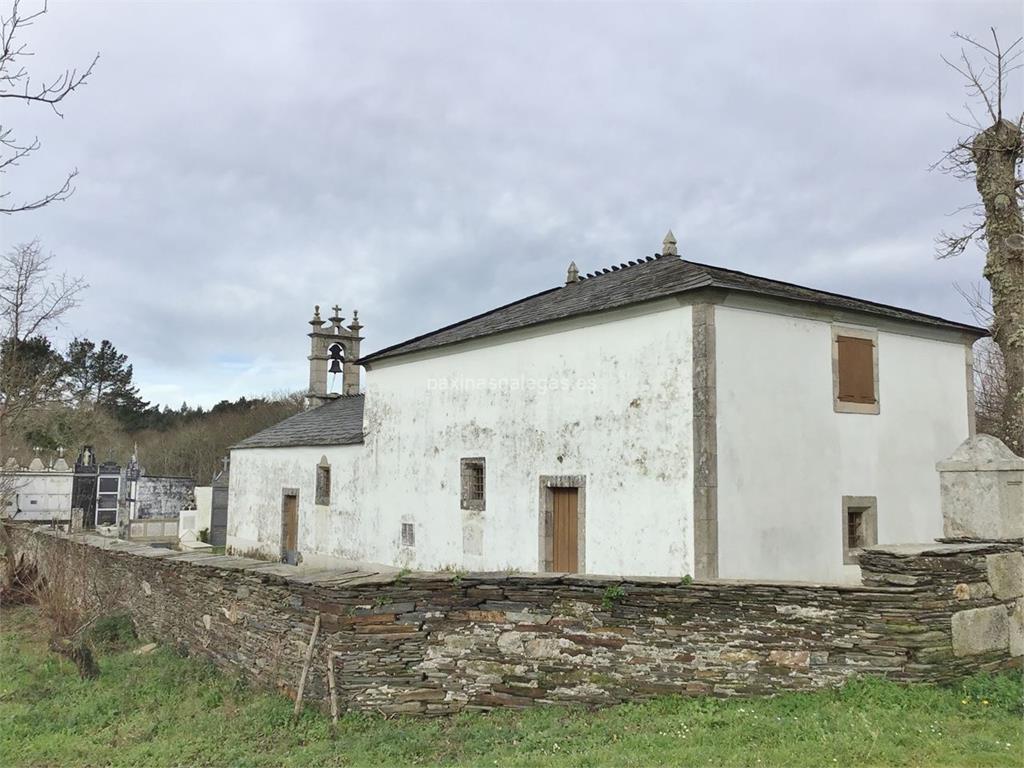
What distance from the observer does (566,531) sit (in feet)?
38.7

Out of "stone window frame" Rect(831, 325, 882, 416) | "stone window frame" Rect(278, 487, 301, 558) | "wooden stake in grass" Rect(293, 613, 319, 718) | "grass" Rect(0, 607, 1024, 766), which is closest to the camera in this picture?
"grass" Rect(0, 607, 1024, 766)

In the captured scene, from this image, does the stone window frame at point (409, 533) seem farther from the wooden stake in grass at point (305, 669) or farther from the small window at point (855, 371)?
the small window at point (855, 371)

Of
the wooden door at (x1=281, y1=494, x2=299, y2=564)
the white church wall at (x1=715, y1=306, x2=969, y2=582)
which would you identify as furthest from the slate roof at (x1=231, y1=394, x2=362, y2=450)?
the white church wall at (x1=715, y1=306, x2=969, y2=582)

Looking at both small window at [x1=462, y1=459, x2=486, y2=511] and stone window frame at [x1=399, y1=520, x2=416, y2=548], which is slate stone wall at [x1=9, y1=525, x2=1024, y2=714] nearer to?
small window at [x1=462, y1=459, x2=486, y2=511]

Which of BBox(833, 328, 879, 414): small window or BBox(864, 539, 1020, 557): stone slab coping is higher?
BBox(833, 328, 879, 414): small window

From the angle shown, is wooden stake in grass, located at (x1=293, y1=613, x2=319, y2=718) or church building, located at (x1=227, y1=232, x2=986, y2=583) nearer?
wooden stake in grass, located at (x1=293, y1=613, x2=319, y2=718)

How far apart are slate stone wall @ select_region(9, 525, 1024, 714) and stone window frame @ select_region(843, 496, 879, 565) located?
4002 mm

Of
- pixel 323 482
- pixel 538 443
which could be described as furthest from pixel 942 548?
pixel 323 482

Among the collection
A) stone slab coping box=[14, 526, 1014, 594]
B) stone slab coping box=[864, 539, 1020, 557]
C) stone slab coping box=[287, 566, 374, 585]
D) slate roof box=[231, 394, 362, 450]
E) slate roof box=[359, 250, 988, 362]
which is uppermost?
slate roof box=[359, 250, 988, 362]

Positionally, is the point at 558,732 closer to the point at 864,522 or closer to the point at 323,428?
the point at 864,522

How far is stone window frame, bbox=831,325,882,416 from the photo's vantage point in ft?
36.3

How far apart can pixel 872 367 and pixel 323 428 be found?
48.5 ft

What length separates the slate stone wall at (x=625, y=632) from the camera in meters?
6.18

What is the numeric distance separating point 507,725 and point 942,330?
10.8 m
